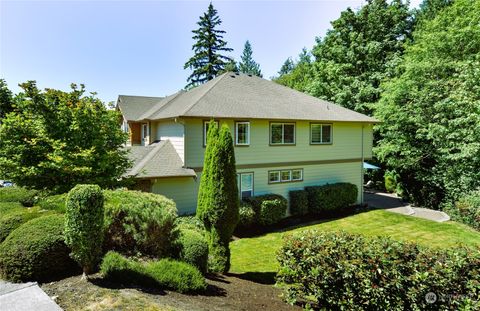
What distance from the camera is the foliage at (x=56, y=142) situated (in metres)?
8.59

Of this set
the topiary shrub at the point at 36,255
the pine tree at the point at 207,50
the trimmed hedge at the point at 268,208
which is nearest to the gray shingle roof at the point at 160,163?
the trimmed hedge at the point at 268,208

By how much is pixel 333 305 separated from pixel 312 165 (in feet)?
40.3

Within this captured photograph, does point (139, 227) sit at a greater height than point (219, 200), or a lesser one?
lesser

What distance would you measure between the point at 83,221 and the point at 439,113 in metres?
19.4

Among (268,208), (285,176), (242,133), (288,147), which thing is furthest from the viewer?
(285,176)

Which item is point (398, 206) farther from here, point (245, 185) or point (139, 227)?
point (139, 227)

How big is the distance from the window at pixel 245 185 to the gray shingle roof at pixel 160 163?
8.85ft

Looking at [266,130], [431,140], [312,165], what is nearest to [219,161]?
[266,130]

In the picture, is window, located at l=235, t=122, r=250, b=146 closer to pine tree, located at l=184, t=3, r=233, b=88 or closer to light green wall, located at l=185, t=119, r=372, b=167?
light green wall, located at l=185, t=119, r=372, b=167

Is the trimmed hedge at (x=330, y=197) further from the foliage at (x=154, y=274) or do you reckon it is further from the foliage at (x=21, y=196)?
the foliage at (x=21, y=196)

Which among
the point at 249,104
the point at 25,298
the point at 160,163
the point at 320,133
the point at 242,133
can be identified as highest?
the point at 249,104

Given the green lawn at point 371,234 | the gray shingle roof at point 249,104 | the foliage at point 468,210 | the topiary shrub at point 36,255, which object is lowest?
the green lawn at point 371,234

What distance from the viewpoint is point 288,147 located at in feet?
53.5

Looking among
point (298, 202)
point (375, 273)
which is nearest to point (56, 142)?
point (375, 273)
